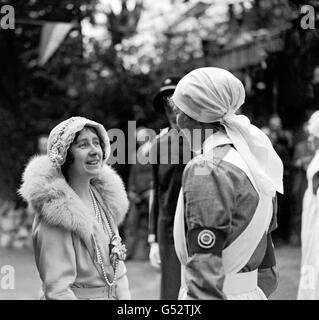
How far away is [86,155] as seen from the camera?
2.87m

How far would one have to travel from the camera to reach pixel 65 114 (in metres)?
9.76

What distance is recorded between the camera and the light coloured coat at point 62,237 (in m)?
2.67

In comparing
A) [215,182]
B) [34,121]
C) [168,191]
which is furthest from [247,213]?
[34,121]

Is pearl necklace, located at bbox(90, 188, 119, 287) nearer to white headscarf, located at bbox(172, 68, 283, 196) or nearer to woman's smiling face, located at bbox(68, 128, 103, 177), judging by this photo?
woman's smiling face, located at bbox(68, 128, 103, 177)

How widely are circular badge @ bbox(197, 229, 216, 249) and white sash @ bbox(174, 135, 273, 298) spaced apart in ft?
0.44

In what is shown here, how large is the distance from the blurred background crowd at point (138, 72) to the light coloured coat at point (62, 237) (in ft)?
15.8

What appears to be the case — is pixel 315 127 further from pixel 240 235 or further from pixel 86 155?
pixel 240 235

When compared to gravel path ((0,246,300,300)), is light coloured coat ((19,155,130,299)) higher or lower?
higher

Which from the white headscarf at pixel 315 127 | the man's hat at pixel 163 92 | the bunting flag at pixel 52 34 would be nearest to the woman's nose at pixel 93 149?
the man's hat at pixel 163 92

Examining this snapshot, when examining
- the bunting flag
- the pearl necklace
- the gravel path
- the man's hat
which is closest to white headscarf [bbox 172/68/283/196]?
the pearl necklace

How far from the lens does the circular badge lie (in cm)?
220
